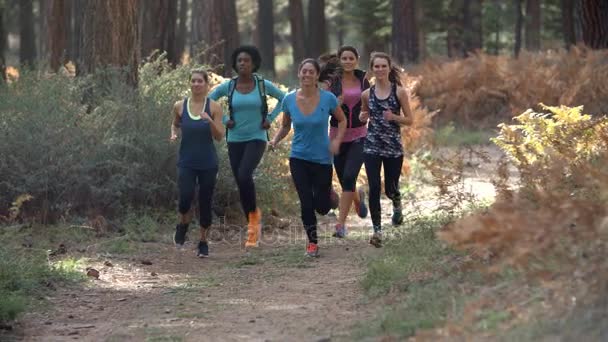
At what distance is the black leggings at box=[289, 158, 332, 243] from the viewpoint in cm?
1129

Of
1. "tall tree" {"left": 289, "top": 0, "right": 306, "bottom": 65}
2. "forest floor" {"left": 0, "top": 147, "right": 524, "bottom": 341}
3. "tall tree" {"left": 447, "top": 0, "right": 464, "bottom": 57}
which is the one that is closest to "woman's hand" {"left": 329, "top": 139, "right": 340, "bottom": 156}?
"forest floor" {"left": 0, "top": 147, "right": 524, "bottom": 341}

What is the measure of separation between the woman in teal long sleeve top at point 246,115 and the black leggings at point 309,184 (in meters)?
0.62

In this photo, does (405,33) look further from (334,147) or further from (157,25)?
(334,147)

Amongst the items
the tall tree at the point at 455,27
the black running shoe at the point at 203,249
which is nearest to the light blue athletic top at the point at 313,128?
the black running shoe at the point at 203,249

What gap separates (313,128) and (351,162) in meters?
0.98

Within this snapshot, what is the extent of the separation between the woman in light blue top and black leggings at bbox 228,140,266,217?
0.58 meters

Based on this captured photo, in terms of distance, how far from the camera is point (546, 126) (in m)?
12.0

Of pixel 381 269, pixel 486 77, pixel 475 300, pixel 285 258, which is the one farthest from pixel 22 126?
pixel 486 77

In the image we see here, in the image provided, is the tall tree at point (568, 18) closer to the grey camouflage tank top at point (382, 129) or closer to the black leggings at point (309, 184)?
the grey camouflage tank top at point (382, 129)

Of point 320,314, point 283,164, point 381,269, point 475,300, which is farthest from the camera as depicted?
point 283,164

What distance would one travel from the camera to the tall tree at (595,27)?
1025 inches

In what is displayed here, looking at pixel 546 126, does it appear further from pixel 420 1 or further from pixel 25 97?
pixel 420 1

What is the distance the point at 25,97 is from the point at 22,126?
55 centimetres

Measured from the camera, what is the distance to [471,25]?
40.4 metres
